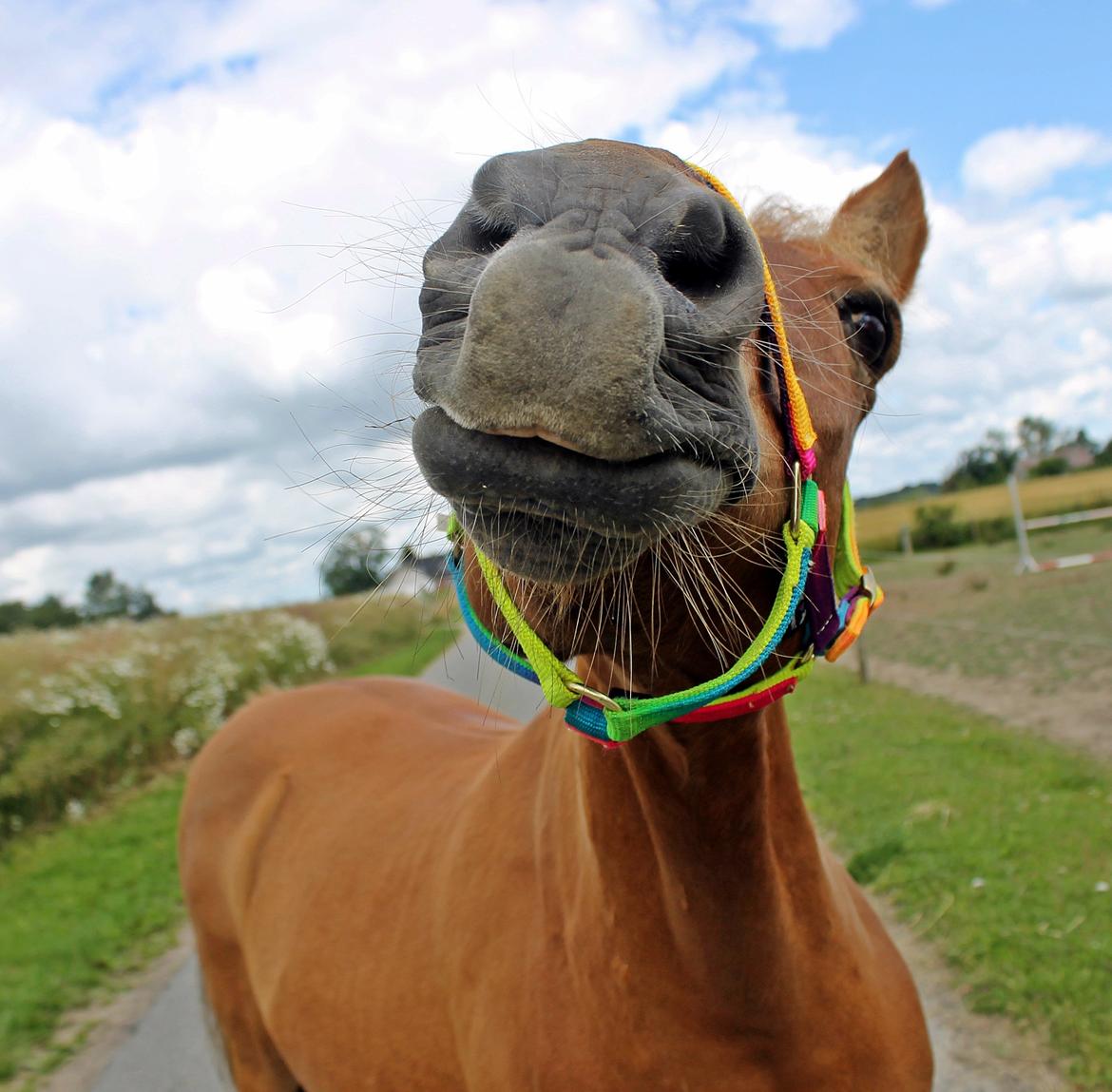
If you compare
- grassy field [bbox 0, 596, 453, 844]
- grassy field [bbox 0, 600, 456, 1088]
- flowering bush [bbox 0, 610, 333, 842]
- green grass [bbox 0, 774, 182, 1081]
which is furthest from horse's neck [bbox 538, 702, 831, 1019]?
flowering bush [bbox 0, 610, 333, 842]

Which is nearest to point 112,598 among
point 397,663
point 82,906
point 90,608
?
point 90,608

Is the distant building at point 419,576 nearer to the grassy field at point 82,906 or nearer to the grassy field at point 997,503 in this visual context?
the grassy field at point 82,906

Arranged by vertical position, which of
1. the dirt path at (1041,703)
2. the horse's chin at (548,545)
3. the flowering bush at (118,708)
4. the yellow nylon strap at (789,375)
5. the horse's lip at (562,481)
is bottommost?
the dirt path at (1041,703)

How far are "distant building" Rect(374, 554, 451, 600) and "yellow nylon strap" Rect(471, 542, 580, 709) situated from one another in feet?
0.48

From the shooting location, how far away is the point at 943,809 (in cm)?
588

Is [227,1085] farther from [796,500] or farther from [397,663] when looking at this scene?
[397,663]

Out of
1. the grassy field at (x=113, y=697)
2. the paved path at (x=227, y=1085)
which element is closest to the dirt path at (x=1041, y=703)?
the paved path at (x=227, y=1085)

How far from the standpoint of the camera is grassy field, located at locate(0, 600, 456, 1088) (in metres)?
5.29

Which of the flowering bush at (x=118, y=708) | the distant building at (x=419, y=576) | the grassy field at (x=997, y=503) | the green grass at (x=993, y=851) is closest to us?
the distant building at (x=419, y=576)

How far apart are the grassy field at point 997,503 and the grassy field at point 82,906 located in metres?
25.1

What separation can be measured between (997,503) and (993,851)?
30770 millimetres

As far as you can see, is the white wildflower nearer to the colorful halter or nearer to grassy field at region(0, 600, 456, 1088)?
grassy field at region(0, 600, 456, 1088)

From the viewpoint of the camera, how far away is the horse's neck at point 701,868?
1.69 meters

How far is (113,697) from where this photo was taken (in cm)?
1114
